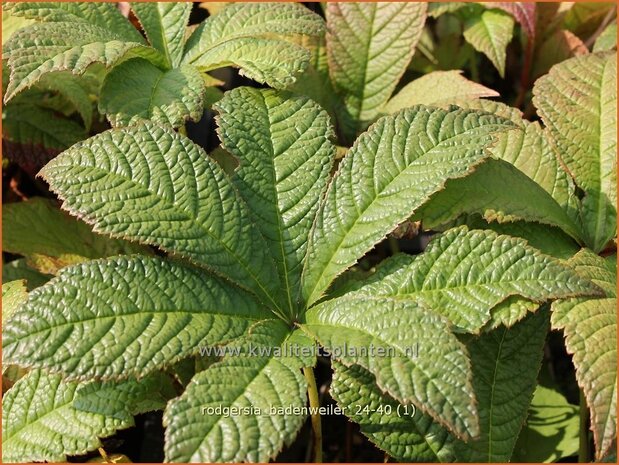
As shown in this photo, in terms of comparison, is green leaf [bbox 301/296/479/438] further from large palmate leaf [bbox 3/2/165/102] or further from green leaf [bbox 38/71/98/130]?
green leaf [bbox 38/71/98/130]

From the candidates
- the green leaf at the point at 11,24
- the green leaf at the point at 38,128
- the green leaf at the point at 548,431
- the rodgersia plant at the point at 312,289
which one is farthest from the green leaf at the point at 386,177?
the green leaf at the point at 11,24

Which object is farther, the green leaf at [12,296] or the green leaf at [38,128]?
the green leaf at [38,128]

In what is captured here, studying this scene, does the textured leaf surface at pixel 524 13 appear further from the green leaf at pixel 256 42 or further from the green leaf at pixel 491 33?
the green leaf at pixel 256 42

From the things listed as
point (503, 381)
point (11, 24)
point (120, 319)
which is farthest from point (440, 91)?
point (11, 24)

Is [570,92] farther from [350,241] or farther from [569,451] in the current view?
[569,451]

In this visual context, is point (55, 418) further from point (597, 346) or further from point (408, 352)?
point (597, 346)

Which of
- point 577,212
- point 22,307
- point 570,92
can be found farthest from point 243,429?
point 570,92
